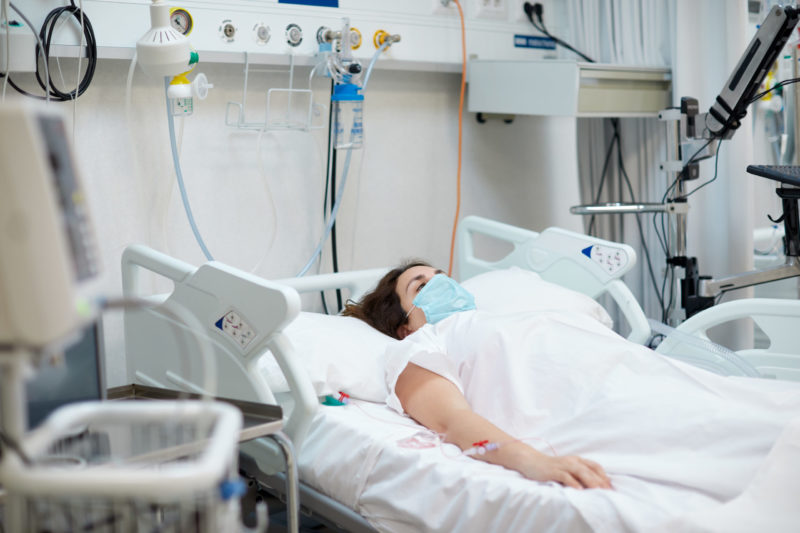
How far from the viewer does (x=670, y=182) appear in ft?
9.66

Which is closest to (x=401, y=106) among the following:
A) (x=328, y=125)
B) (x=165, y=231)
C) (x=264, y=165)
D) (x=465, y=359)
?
(x=328, y=125)

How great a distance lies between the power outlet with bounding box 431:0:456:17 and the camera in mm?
2932

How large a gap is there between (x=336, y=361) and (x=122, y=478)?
1239 millimetres

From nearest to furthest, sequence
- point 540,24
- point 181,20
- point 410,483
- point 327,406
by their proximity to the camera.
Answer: point 410,483 < point 327,406 < point 181,20 < point 540,24

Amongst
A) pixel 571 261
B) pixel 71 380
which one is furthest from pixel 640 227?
pixel 71 380

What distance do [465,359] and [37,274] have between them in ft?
4.20

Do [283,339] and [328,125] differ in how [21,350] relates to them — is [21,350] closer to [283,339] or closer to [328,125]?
[283,339]

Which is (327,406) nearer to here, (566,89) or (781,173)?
A: (566,89)

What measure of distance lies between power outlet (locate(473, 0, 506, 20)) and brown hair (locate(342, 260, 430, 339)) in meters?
1.16

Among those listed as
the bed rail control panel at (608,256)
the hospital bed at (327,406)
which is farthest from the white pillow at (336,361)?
the bed rail control panel at (608,256)

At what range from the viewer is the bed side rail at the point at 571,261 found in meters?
2.48

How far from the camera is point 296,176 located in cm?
275

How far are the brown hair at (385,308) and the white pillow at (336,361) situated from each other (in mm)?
90

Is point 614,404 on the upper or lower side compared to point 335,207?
lower
